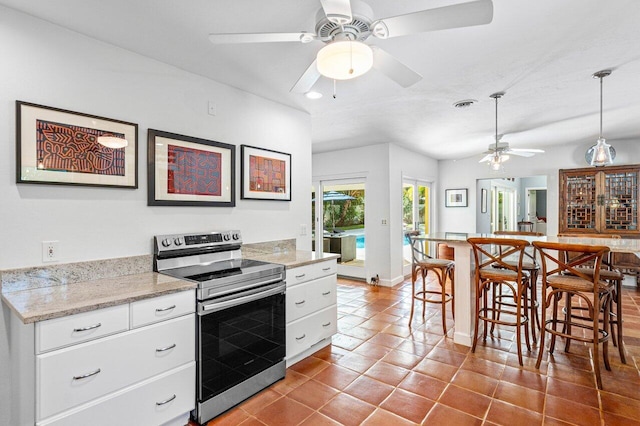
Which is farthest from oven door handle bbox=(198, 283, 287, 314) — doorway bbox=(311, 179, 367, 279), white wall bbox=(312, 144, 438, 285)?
doorway bbox=(311, 179, 367, 279)

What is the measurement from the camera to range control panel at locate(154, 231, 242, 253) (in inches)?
91.7

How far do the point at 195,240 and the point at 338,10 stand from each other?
75.5 inches

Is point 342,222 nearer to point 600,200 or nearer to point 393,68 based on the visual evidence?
point 393,68

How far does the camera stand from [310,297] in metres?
2.79

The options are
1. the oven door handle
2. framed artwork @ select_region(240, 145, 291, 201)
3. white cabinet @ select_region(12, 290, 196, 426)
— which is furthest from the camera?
Result: framed artwork @ select_region(240, 145, 291, 201)

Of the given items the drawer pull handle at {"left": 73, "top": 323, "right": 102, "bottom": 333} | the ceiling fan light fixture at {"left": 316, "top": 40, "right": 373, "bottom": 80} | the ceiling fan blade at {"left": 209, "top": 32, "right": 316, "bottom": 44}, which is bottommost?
the drawer pull handle at {"left": 73, "top": 323, "right": 102, "bottom": 333}

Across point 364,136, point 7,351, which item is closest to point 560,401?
point 7,351

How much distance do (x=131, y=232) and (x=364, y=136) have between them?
349 centimetres

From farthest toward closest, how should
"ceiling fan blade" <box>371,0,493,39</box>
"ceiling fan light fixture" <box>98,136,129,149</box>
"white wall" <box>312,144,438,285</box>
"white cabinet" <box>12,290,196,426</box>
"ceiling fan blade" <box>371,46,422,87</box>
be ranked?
"white wall" <box>312,144,438,285</box>
"ceiling fan light fixture" <box>98,136,129,149</box>
"ceiling fan blade" <box>371,46,422,87</box>
"white cabinet" <box>12,290,196,426</box>
"ceiling fan blade" <box>371,0,493,39</box>

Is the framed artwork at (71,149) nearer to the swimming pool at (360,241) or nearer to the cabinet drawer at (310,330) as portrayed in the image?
the cabinet drawer at (310,330)

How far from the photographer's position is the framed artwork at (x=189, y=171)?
2354mm

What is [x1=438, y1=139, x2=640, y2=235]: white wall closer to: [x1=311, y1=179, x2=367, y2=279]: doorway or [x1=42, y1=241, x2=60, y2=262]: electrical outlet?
[x1=311, y1=179, x2=367, y2=279]: doorway

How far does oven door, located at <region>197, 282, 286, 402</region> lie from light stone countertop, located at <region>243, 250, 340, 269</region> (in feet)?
0.83

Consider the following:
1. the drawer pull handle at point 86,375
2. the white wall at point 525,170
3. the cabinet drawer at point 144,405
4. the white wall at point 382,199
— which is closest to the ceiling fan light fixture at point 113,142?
the drawer pull handle at point 86,375
